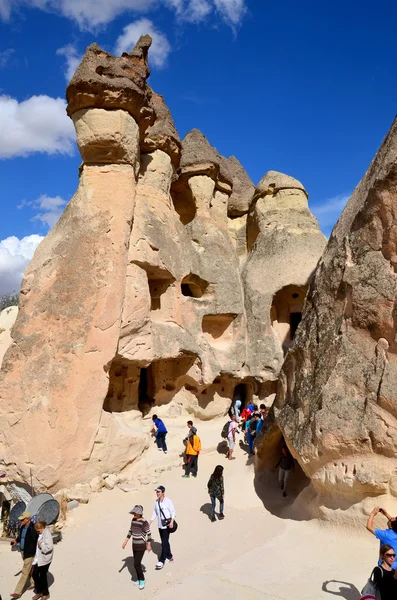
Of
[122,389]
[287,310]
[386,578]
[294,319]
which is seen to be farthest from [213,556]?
[294,319]

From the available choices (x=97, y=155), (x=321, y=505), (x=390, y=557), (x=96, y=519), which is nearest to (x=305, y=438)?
(x=321, y=505)

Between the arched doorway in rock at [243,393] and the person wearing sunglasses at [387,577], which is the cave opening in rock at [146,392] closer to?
the arched doorway in rock at [243,393]

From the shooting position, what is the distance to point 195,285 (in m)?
12.6

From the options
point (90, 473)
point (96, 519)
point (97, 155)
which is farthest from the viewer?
point (97, 155)

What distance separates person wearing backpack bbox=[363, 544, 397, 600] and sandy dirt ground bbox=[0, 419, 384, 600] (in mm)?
1072

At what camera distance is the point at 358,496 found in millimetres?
5211

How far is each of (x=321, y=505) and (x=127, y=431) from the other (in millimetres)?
4370

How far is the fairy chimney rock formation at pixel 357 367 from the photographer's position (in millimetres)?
5191

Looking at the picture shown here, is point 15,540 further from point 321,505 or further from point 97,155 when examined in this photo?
point 97,155

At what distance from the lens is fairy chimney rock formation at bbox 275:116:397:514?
5.19 meters

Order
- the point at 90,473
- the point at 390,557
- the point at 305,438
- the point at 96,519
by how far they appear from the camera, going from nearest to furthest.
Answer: the point at 390,557
the point at 305,438
the point at 96,519
the point at 90,473

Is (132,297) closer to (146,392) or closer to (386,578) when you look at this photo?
(146,392)

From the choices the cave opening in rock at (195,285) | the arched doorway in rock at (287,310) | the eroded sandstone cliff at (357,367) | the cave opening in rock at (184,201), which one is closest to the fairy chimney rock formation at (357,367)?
the eroded sandstone cliff at (357,367)

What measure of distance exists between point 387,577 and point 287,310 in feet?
34.1
